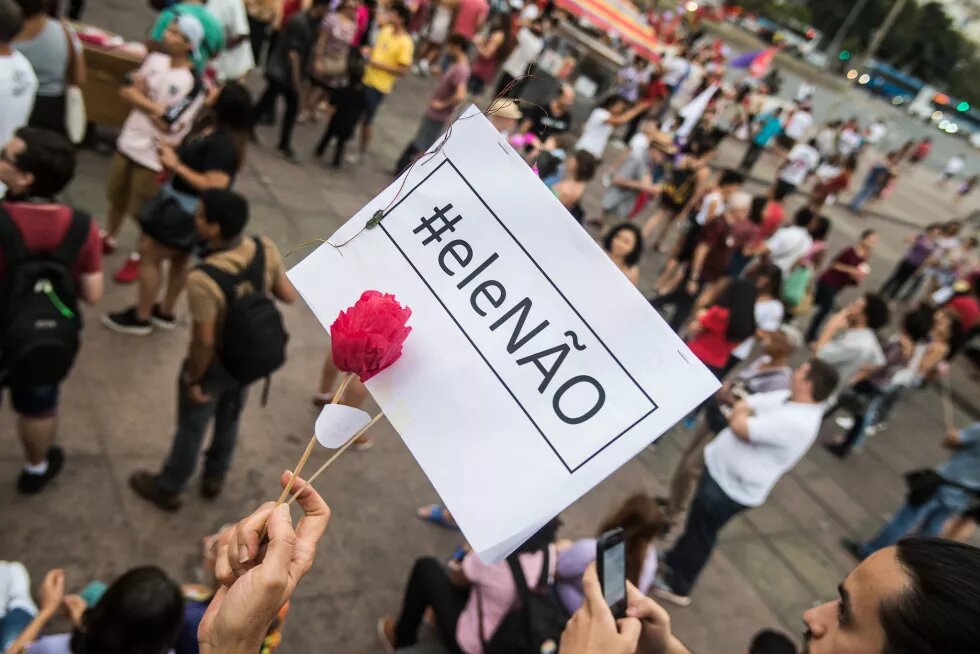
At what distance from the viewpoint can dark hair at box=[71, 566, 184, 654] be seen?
6.28ft

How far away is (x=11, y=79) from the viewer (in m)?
3.22

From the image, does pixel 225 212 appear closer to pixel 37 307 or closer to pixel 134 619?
pixel 37 307

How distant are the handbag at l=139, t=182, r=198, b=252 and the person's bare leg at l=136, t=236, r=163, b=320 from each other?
0.27 feet

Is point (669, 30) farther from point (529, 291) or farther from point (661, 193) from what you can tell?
point (529, 291)

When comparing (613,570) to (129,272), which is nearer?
(613,570)

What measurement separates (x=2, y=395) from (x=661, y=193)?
7.74m

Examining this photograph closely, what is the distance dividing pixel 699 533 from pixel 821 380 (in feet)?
3.78

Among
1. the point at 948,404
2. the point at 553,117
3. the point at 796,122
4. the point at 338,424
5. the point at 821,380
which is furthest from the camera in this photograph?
the point at 796,122

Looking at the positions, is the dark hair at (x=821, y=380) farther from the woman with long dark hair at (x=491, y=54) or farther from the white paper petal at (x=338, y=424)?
the woman with long dark hair at (x=491, y=54)

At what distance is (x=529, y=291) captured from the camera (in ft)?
4.43

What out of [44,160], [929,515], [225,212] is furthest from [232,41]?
[929,515]

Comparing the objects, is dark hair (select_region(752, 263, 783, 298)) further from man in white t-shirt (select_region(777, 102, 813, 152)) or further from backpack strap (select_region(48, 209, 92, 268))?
man in white t-shirt (select_region(777, 102, 813, 152))

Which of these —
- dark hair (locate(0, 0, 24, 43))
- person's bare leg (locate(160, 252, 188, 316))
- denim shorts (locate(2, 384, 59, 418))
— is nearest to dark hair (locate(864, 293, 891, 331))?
person's bare leg (locate(160, 252, 188, 316))

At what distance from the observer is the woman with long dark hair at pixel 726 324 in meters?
4.70
